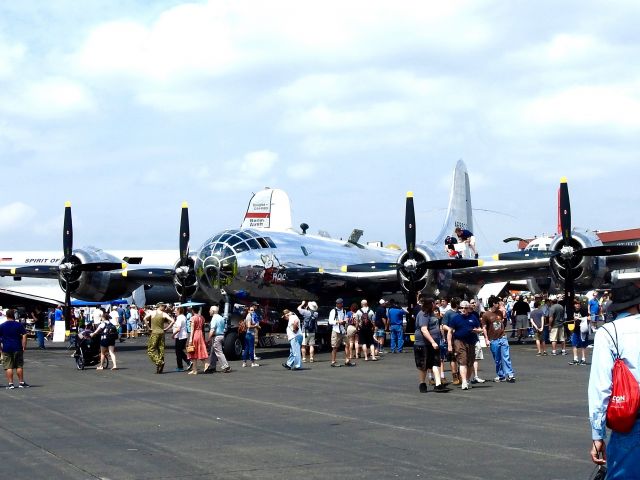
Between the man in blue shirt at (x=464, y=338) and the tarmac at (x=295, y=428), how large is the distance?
440 mm

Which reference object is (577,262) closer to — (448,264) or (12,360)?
(448,264)

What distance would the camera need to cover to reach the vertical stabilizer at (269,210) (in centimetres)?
5166

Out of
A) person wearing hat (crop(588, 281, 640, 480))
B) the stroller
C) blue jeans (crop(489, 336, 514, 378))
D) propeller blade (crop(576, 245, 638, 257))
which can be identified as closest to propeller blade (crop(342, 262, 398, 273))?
propeller blade (crop(576, 245, 638, 257))

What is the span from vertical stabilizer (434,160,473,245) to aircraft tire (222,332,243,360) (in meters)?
16.1

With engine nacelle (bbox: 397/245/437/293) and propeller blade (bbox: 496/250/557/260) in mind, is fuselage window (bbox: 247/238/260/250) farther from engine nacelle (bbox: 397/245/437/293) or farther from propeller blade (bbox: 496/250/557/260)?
propeller blade (bbox: 496/250/557/260)

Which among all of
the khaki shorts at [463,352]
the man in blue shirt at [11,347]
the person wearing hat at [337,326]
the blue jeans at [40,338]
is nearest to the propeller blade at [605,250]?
the person wearing hat at [337,326]

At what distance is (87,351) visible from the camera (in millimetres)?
23688

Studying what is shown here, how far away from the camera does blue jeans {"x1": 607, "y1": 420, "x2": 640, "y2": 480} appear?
16.0 feet

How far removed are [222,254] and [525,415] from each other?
50.5 feet

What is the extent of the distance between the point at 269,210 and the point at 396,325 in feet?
80.3

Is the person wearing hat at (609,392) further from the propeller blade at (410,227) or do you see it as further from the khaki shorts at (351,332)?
the propeller blade at (410,227)

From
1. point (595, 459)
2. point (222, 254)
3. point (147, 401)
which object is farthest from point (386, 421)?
point (222, 254)

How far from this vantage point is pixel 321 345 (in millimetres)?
31703

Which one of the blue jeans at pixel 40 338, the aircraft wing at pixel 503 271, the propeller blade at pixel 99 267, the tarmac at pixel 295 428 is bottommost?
the tarmac at pixel 295 428
